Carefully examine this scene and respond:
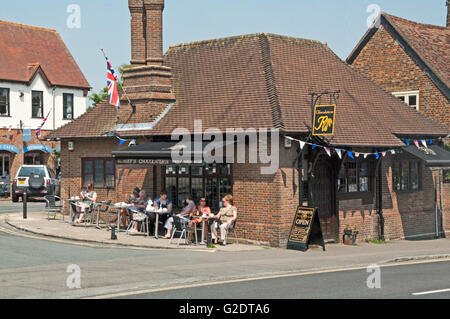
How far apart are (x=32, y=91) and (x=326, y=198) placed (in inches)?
1061

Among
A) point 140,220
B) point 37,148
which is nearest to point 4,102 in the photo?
point 37,148

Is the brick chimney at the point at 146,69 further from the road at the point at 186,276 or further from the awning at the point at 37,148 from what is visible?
the awning at the point at 37,148

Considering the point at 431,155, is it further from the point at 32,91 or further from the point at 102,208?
the point at 32,91

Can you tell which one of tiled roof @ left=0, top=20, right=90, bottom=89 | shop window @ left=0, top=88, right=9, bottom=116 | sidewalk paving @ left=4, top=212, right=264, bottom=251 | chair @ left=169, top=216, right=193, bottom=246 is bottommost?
sidewalk paving @ left=4, top=212, right=264, bottom=251

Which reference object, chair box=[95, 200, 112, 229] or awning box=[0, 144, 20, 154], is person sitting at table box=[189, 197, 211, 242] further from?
awning box=[0, 144, 20, 154]

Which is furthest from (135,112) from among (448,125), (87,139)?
(448,125)

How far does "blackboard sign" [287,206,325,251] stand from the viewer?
18.5m

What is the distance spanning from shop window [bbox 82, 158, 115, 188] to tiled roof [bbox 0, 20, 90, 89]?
60.8ft

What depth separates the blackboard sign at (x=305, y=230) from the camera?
1850 centimetres

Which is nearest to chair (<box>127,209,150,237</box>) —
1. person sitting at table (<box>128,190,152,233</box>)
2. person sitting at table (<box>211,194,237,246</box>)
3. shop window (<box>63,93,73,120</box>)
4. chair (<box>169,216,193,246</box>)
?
person sitting at table (<box>128,190,152,233</box>)

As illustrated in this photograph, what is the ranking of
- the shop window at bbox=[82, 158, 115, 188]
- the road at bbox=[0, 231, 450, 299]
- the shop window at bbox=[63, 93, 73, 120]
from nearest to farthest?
the road at bbox=[0, 231, 450, 299] → the shop window at bbox=[82, 158, 115, 188] → the shop window at bbox=[63, 93, 73, 120]
